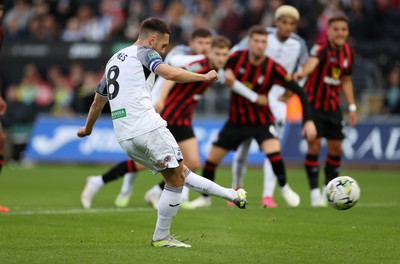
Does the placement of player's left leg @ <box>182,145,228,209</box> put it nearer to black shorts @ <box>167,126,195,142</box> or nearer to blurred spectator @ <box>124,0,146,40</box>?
black shorts @ <box>167,126,195,142</box>

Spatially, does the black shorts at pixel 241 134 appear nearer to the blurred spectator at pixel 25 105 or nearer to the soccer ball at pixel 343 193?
the soccer ball at pixel 343 193

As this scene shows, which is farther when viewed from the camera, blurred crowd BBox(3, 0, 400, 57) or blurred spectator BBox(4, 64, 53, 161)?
blurred spectator BBox(4, 64, 53, 161)

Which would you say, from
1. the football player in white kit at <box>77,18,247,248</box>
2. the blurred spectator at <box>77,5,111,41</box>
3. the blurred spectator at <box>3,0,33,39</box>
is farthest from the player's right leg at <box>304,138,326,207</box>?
the blurred spectator at <box>3,0,33,39</box>

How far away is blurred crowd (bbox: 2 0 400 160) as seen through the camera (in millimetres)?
21250

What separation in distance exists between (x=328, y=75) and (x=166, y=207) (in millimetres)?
5021

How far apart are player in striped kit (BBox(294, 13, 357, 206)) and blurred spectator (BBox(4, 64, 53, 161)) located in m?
12.0

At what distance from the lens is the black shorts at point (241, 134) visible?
11805mm

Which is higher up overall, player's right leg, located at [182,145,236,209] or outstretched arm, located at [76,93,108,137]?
outstretched arm, located at [76,93,108,137]

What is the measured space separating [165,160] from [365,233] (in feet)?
8.23

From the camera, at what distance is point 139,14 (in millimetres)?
23641

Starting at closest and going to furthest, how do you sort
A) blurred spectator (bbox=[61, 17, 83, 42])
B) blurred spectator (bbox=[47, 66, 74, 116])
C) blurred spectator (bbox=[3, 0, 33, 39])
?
blurred spectator (bbox=[47, 66, 74, 116]) < blurred spectator (bbox=[61, 17, 83, 42]) < blurred spectator (bbox=[3, 0, 33, 39])

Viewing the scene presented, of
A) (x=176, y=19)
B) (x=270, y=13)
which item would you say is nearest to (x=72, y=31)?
(x=176, y=19)

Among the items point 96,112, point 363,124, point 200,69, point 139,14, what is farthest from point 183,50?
point 139,14

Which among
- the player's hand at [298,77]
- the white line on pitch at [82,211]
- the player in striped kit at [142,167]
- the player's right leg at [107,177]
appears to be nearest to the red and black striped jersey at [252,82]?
the player's hand at [298,77]
